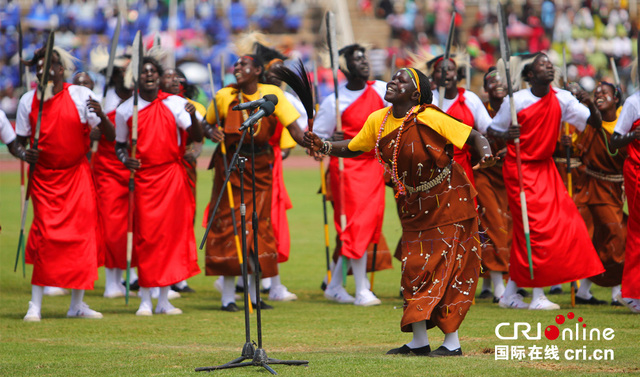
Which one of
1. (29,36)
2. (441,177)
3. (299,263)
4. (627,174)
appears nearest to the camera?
(441,177)

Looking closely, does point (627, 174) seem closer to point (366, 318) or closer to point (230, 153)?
point (366, 318)

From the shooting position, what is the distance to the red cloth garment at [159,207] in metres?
9.65

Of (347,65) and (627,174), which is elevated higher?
(347,65)

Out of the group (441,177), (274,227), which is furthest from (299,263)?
(441,177)

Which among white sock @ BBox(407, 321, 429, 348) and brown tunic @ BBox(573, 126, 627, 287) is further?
brown tunic @ BBox(573, 126, 627, 287)

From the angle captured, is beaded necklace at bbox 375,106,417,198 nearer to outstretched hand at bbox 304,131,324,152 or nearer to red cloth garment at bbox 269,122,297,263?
outstretched hand at bbox 304,131,324,152

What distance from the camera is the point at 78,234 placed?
9.31 metres

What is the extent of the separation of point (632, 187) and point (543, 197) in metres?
0.88

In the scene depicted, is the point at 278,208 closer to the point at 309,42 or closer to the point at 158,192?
the point at 158,192

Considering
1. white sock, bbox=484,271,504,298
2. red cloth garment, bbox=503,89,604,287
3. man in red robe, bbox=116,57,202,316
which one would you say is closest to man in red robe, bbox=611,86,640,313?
red cloth garment, bbox=503,89,604,287

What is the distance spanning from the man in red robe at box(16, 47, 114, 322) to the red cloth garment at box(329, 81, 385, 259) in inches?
104

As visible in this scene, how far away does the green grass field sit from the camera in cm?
650

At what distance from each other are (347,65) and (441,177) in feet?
13.3

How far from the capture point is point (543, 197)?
9.46m
